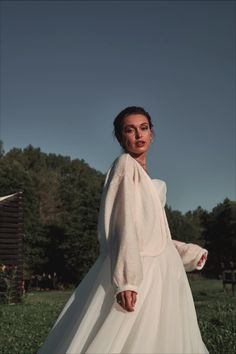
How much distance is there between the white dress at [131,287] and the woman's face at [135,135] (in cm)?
21

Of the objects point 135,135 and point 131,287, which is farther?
point 135,135

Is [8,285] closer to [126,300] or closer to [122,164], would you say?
[122,164]

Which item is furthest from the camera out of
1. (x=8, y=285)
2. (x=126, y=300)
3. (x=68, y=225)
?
(x=68, y=225)

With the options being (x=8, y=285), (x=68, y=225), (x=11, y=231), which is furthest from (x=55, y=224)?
(x=8, y=285)

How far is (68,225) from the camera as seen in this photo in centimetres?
3334

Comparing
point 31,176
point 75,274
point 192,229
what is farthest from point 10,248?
point 192,229

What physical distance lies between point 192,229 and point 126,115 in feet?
124

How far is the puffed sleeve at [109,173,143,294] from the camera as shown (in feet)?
7.99

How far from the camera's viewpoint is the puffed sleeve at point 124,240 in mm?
2436

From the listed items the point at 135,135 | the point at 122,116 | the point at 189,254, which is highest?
the point at 122,116

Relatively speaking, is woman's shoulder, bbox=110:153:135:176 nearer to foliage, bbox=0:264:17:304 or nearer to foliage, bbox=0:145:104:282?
foliage, bbox=0:264:17:304

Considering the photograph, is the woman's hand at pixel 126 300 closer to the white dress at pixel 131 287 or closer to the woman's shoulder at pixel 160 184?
the white dress at pixel 131 287

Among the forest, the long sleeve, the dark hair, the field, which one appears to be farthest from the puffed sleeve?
the forest

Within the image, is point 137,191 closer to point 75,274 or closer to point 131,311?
point 131,311
